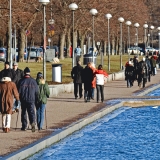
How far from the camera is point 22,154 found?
17828mm

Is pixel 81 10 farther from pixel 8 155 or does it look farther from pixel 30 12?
pixel 8 155

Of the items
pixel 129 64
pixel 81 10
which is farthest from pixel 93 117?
pixel 81 10

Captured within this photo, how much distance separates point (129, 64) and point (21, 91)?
23052 millimetres

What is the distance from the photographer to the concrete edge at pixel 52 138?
58.1 feet

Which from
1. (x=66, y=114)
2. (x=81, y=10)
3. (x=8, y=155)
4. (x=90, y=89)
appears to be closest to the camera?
(x=8, y=155)

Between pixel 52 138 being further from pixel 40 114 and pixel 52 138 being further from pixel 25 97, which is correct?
pixel 40 114

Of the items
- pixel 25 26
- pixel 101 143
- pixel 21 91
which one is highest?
pixel 25 26

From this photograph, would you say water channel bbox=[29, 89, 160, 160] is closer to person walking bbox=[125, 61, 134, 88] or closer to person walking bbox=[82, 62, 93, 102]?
person walking bbox=[82, 62, 93, 102]

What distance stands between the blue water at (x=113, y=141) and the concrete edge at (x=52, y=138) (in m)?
0.15

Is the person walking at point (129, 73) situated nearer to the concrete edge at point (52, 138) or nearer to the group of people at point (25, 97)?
the concrete edge at point (52, 138)

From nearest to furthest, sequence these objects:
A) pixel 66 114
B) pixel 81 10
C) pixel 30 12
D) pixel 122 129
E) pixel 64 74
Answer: pixel 122 129 < pixel 66 114 < pixel 64 74 < pixel 30 12 < pixel 81 10

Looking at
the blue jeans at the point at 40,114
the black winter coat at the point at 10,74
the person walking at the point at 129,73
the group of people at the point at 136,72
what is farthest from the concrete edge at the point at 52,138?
the person walking at the point at 129,73

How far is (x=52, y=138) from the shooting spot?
20828 mm

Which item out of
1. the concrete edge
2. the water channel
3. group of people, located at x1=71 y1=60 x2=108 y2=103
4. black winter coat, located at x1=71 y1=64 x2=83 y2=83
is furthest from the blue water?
black winter coat, located at x1=71 y1=64 x2=83 y2=83
